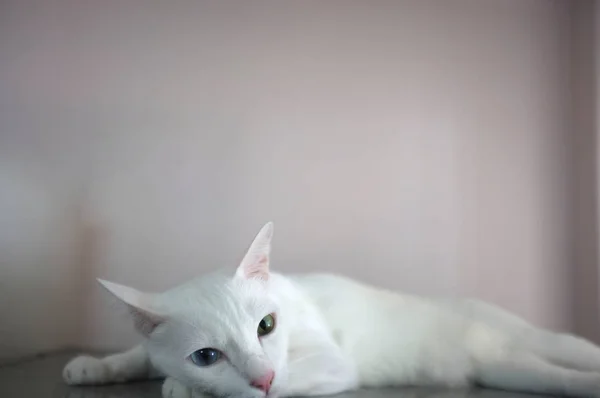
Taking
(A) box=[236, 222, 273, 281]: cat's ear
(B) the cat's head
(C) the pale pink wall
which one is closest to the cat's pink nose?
(B) the cat's head

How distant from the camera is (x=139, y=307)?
92 cm

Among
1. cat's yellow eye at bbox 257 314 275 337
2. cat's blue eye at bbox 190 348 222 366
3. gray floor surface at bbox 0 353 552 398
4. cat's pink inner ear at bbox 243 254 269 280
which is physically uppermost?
cat's pink inner ear at bbox 243 254 269 280

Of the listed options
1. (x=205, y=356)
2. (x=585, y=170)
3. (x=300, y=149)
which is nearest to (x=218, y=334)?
(x=205, y=356)

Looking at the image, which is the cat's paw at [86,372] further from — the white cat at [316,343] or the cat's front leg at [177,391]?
the cat's front leg at [177,391]

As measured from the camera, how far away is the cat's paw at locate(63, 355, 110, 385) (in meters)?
1.08

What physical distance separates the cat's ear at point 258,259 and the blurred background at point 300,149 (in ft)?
1.46

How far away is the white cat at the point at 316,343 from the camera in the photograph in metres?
0.92

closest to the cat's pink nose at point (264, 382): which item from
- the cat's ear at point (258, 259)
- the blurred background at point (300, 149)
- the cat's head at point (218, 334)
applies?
the cat's head at point (218, 334)

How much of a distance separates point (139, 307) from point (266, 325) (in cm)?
22

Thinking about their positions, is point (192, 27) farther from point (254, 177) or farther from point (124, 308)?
point (124, 308)

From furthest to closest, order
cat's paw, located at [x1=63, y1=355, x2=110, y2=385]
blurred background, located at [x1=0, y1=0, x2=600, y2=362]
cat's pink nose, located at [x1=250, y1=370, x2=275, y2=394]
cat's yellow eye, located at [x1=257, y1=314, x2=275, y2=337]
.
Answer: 1. blurred background, located at [x1=0, y1=0, x2=600, y2=362]
2. cat's paw, located at [x1=63, y1=355, x2=110, y2=385]
3. cat's yellow eye, located at [x1=257, y1=314, x2=275, y2=337]
4. cat's pink nose, located at [x1=250, y1=370, x2=275, y2=394]

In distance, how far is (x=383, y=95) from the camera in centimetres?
159

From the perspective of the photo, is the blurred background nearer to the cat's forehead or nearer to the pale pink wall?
the pale pink wall

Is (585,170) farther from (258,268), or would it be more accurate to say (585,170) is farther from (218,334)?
(218,334)
